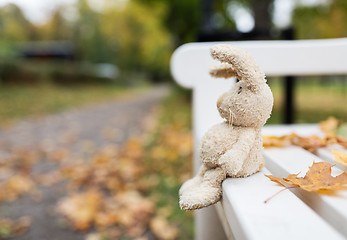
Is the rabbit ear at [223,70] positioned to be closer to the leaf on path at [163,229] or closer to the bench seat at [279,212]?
the bench seat at [279,212]

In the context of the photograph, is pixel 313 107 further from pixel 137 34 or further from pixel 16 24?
pixel 16 24

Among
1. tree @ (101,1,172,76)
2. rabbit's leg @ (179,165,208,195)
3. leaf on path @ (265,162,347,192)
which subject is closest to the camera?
leaf on path @ (265,162,347,192)

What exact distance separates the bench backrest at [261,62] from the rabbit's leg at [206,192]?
64 cm

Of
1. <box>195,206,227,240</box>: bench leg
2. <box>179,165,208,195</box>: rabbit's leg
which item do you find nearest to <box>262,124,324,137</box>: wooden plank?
<box>195,206,227,240</box>: bench leg

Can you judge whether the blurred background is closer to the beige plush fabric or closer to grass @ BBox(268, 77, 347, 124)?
grass @ BBox(268, 77, 347, 124)

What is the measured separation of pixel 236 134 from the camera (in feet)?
2.53

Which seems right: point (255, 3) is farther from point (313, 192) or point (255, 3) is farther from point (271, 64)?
point (313, 192)

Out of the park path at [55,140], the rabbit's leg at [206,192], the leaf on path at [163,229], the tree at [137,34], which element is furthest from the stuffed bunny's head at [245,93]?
the tree at [137,34]

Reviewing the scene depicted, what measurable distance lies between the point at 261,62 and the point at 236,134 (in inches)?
30.4

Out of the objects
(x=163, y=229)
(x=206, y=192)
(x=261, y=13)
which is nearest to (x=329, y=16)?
(x=261, y=13)

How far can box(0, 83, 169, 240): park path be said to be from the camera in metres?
2.30

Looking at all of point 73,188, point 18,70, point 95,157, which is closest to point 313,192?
point 73,188

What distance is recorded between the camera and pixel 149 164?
3.42 m

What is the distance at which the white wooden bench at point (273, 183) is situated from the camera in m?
0.51
